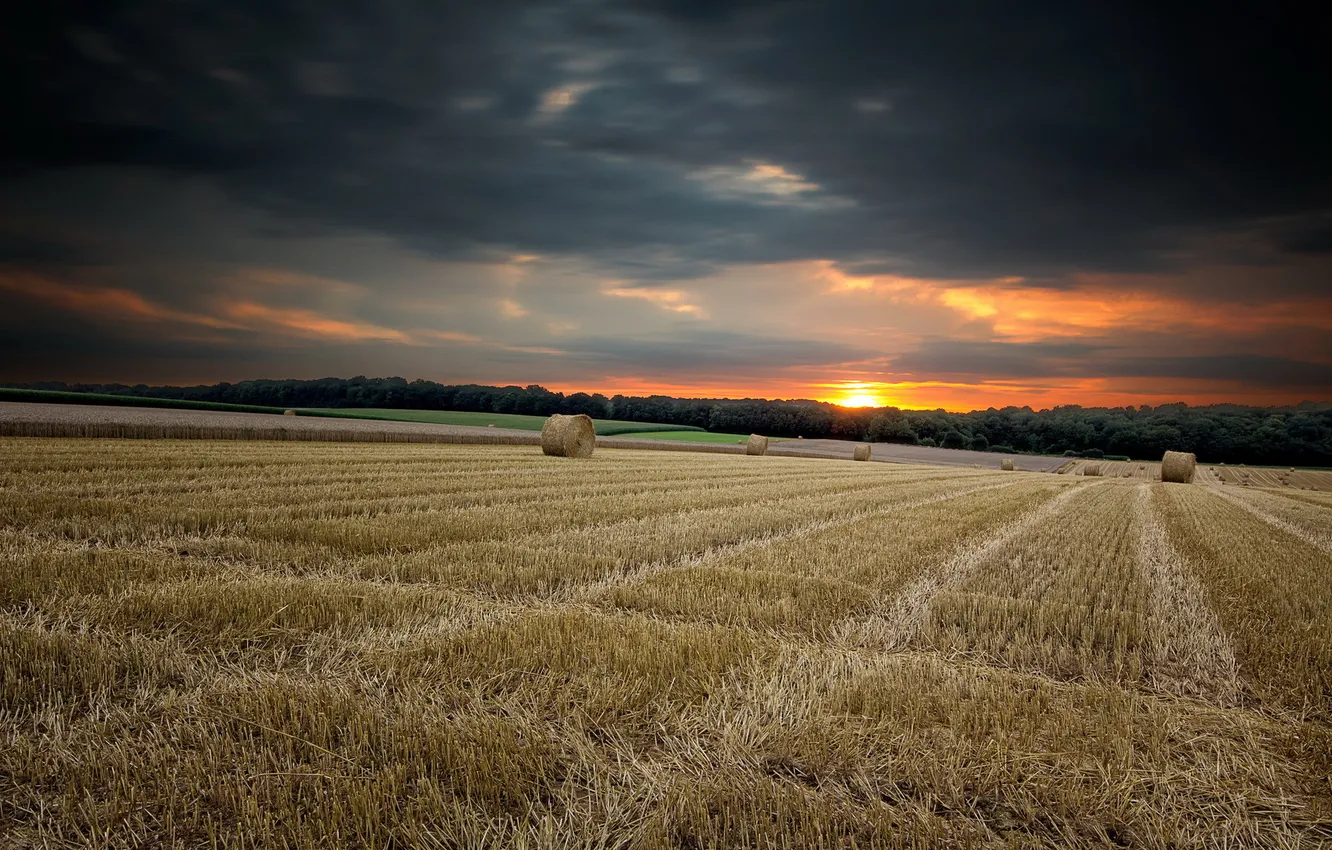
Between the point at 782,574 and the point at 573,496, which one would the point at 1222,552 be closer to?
the point at 782,574

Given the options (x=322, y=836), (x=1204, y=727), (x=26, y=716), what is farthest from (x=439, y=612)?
(x=1204, y=727)

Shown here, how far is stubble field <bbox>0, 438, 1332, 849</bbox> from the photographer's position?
2311 millimetres

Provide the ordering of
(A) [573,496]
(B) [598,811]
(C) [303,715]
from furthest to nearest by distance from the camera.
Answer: (A) [573,496] < (C) [303,715] < (B) [598,811]

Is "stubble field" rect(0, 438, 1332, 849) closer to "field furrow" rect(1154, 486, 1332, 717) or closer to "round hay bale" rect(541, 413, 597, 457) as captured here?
"field furrow" rect(1154, 486, 1332, 717)

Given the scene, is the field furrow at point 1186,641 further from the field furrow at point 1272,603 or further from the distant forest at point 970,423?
the distant forest at point 970,423

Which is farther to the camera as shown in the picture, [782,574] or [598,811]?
[782,574]

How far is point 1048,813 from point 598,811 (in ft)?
5.33

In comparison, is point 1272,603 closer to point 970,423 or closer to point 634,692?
point 634,692

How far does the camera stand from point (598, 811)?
2.34 meters

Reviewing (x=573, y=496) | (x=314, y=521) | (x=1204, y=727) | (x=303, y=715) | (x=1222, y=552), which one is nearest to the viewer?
(x=303, y=715)

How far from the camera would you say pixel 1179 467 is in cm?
3231

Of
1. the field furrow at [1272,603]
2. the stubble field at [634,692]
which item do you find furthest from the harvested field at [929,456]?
the stubble field at [634,692]

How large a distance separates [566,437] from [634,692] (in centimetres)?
2175

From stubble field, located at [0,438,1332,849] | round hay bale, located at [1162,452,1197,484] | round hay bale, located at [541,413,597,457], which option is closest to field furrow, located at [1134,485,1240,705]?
stubble field, located at [0,438,1332,849]
